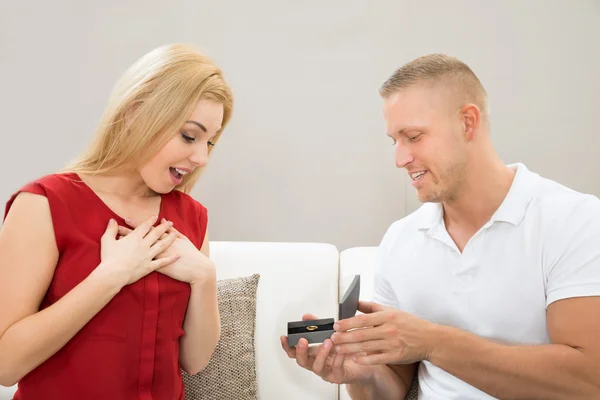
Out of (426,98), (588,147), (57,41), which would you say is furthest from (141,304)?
(588,147)

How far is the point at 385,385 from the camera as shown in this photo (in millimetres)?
1762

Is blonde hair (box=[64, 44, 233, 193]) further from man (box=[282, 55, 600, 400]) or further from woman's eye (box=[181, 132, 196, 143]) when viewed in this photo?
man (box=[282, 55, 600, 400])

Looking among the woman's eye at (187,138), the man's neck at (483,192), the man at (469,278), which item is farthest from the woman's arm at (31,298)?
the man's neck at (483,192)

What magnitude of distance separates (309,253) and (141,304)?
33.8 inches

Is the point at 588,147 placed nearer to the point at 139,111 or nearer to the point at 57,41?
the point at 139,111

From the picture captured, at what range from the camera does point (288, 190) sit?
264 centimetres

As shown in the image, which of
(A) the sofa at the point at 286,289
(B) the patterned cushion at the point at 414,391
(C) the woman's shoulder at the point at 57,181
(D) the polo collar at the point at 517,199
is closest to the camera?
(C) the woman's shoulder at the point at 57,181

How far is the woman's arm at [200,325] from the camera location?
1661mm

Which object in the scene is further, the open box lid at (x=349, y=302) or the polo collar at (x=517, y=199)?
the polo collar at (x=517, y=199)

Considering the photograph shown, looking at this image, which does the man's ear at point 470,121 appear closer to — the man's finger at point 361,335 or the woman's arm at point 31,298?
the man's finger at point 361,335

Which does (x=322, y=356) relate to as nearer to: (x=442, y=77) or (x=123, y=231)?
(x=123, y=231)

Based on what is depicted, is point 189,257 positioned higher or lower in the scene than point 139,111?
lower

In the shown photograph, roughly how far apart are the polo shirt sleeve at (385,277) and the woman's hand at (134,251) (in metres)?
0.64

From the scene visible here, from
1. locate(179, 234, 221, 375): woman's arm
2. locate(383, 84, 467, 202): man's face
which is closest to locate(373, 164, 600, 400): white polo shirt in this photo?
locate(383, 84, 467, 202): man's face
